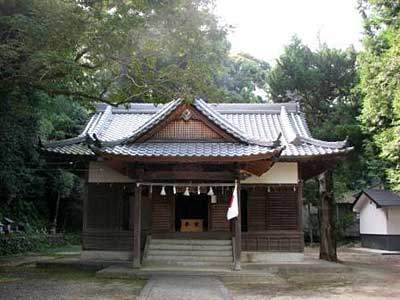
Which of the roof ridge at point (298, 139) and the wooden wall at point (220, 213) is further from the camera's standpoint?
the wooden wall at point (220, 213)

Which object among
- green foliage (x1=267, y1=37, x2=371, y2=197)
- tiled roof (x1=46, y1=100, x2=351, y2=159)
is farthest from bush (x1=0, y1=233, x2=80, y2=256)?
green foliage (x1=267, y1=37, x2=371, y2=197)

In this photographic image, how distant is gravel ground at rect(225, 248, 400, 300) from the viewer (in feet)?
33.1

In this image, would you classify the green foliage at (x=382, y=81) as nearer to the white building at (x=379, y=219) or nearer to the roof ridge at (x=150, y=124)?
the roof ridge at (x=150, y=124)

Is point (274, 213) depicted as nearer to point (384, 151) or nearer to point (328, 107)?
point (384, 151)

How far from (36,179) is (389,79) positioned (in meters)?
19.7

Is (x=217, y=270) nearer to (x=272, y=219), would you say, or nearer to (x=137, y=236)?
(x=137, y=236)

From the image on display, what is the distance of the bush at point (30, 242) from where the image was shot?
21.4 m

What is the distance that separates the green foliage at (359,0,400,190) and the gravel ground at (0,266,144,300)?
33.1ft

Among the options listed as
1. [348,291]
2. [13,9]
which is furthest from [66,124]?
[348,291]

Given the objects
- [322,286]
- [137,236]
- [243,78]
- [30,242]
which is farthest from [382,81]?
[243,78]

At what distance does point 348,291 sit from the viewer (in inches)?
425

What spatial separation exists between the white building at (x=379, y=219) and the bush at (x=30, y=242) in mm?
18868

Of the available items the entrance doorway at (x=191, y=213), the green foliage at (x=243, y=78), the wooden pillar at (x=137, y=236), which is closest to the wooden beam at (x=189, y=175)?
the wooden pillar at (x=137, y=236)

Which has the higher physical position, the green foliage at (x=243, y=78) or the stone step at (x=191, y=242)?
the green foliage at (x=243, y=78)
